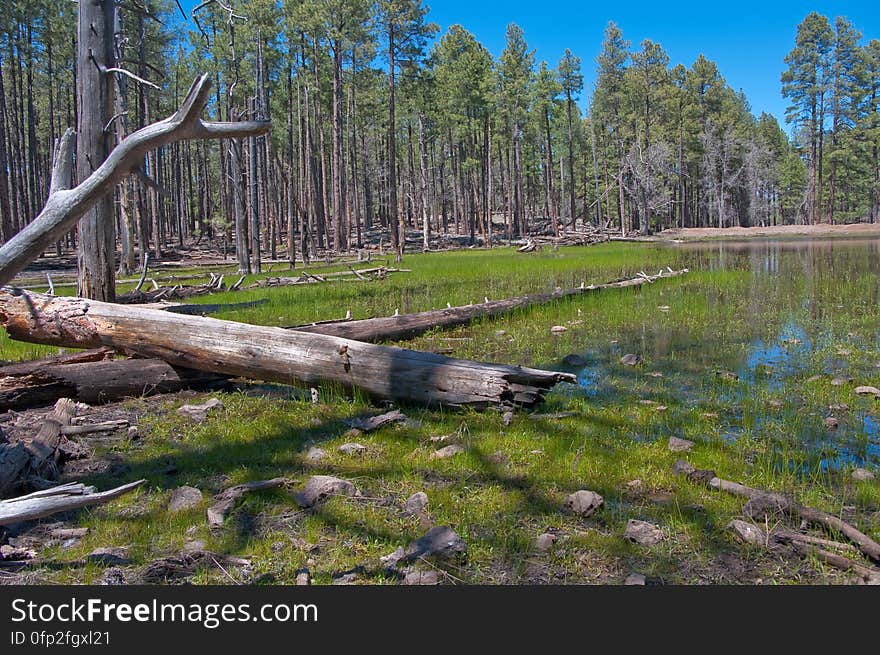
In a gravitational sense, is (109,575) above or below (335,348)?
below

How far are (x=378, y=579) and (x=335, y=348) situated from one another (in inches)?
142

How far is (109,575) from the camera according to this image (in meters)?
3.06

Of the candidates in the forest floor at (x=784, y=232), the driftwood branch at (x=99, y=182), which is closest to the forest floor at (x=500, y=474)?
the driftwood branch at (x=99, y=182)

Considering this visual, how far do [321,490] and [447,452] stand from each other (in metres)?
1.12

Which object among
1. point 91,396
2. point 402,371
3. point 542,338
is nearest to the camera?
point 402,371

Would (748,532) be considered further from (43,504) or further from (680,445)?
(43,504)

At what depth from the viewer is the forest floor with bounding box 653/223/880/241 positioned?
168 ft

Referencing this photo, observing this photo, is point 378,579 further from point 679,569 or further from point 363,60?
point 363,60

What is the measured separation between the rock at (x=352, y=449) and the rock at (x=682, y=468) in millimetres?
2392

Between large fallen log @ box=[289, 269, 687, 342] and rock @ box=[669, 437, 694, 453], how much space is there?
503 cm

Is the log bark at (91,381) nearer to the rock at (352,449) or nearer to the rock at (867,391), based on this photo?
the rock at (352,449)

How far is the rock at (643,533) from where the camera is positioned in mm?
3354

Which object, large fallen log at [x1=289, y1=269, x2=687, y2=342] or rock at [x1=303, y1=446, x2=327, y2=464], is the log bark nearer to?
large fallen log at [x1=289, y1=269, x2=687, y2=342]

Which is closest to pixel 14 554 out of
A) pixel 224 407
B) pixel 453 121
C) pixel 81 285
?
pixel 224 407
